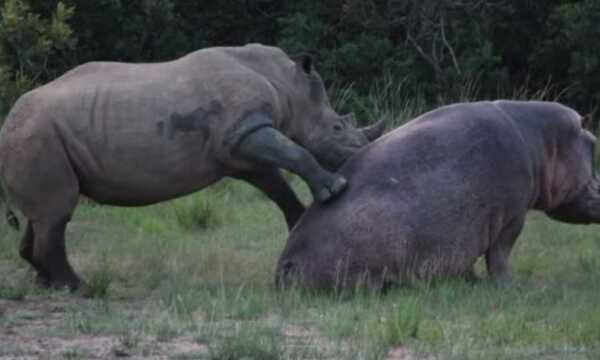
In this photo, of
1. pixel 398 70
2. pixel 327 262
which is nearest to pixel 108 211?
pixel 327 262

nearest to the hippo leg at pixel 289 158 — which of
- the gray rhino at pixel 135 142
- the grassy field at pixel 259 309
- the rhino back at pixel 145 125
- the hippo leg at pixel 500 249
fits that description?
the gray rhino at pixel 135 142

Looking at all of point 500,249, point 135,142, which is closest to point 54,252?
point 135,142

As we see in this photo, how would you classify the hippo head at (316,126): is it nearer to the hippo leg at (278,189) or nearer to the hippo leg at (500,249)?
the hippo leg at (278,189)

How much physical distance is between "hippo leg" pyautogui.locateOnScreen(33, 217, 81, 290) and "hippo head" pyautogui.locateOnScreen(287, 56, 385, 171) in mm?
1764

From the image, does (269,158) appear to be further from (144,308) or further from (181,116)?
(144,308)

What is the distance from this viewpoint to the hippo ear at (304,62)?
9.78m

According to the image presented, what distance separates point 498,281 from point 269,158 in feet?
5.43

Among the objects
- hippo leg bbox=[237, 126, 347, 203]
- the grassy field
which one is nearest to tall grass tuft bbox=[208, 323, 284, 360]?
the grassy field

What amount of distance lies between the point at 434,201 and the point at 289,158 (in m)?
0.98

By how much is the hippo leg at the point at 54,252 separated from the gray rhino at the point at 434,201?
1.45 m

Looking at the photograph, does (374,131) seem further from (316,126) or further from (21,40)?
(21,40)

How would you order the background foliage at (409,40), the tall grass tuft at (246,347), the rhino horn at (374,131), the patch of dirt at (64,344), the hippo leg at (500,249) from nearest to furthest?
the tall grass tuft at (246,347) → the patch of dirt at (64,344) → the hippo leg at (500,249) → the rhino horn at (374,131) → the background foliage at (409,40)

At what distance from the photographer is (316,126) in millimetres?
9883

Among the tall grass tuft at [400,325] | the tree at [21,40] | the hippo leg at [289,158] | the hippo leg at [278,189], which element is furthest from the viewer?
the tree at [21,40]
